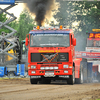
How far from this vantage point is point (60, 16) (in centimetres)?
5681

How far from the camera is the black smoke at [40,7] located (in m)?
26.6

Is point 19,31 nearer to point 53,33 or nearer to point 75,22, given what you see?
point 75,22

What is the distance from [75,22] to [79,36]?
2884mm

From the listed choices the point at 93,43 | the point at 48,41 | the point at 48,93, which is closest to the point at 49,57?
the point at 48,41

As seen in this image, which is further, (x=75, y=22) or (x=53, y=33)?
(x=75, y=22)

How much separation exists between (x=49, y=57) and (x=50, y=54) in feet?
0.58

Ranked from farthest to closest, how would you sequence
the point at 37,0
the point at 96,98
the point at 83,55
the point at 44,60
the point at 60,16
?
the point at 60,16
the point at 37,0
the point at 83,55
the point at 44,60
the point at 96,98

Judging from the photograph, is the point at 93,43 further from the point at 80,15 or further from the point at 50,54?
the point at 80,15

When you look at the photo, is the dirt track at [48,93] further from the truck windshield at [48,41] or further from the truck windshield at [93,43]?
the truck windshield at [93,43]

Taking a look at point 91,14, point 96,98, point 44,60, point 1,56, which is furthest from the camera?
point 91,14

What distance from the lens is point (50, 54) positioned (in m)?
18.5

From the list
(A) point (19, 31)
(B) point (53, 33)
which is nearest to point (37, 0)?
(B) point (53, 33)

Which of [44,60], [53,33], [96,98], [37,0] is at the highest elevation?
[37,0]

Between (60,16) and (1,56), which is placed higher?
(60,16)
